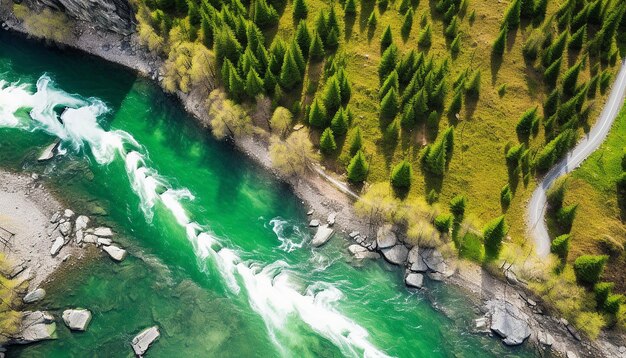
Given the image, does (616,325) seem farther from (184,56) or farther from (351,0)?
(184,56)

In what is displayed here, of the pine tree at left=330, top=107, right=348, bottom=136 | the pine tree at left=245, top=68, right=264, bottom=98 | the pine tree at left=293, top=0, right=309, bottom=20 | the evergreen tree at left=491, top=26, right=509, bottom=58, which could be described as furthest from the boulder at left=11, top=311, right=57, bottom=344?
the evergreen tree at left=491, top=26, right=509, bottom=58

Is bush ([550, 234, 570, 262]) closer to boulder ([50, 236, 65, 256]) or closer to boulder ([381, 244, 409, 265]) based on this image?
boulder ([381, 244, 409, 265])

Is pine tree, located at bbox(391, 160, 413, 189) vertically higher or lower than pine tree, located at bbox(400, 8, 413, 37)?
lower

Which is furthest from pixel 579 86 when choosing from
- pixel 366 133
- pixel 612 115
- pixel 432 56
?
pixel 366 133

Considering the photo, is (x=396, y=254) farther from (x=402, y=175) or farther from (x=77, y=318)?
(x=77, y=318)

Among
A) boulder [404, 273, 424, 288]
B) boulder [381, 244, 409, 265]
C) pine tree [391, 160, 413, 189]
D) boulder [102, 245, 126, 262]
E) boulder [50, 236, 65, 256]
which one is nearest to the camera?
boulder [404, 273, 424, 288]

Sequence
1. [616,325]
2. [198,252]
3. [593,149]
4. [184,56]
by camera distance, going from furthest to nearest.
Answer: [184,56], [593,149], [198,252], [616,325]
